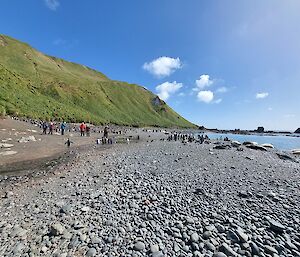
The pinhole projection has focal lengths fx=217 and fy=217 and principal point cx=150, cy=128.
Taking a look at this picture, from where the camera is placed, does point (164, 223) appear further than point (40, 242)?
Yes

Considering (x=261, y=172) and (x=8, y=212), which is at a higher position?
(x=261, y=172)

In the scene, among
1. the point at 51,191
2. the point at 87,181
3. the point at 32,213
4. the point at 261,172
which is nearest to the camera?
the point at 32,213

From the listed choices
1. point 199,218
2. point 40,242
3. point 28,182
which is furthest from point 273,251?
point 28,182

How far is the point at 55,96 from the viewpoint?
12025cm

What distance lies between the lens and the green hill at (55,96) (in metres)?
79.2

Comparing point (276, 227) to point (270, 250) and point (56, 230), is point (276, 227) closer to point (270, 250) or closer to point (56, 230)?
point (270, 250)

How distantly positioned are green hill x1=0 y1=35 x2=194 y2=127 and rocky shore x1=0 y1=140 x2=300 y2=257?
55911 millimetres

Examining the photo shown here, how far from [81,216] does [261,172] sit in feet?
49.1

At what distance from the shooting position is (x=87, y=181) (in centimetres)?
1445

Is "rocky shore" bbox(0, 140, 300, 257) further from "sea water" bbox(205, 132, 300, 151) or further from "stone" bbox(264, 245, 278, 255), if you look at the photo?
"sea water" bbox(205, 132, 300, 151)

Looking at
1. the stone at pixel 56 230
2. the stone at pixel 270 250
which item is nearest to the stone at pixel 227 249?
the stone at pixel 270 250

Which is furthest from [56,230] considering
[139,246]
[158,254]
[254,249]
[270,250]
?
[270,250]

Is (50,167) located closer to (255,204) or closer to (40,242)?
(40,242)

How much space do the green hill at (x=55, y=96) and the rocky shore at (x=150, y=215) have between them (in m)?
55.9
